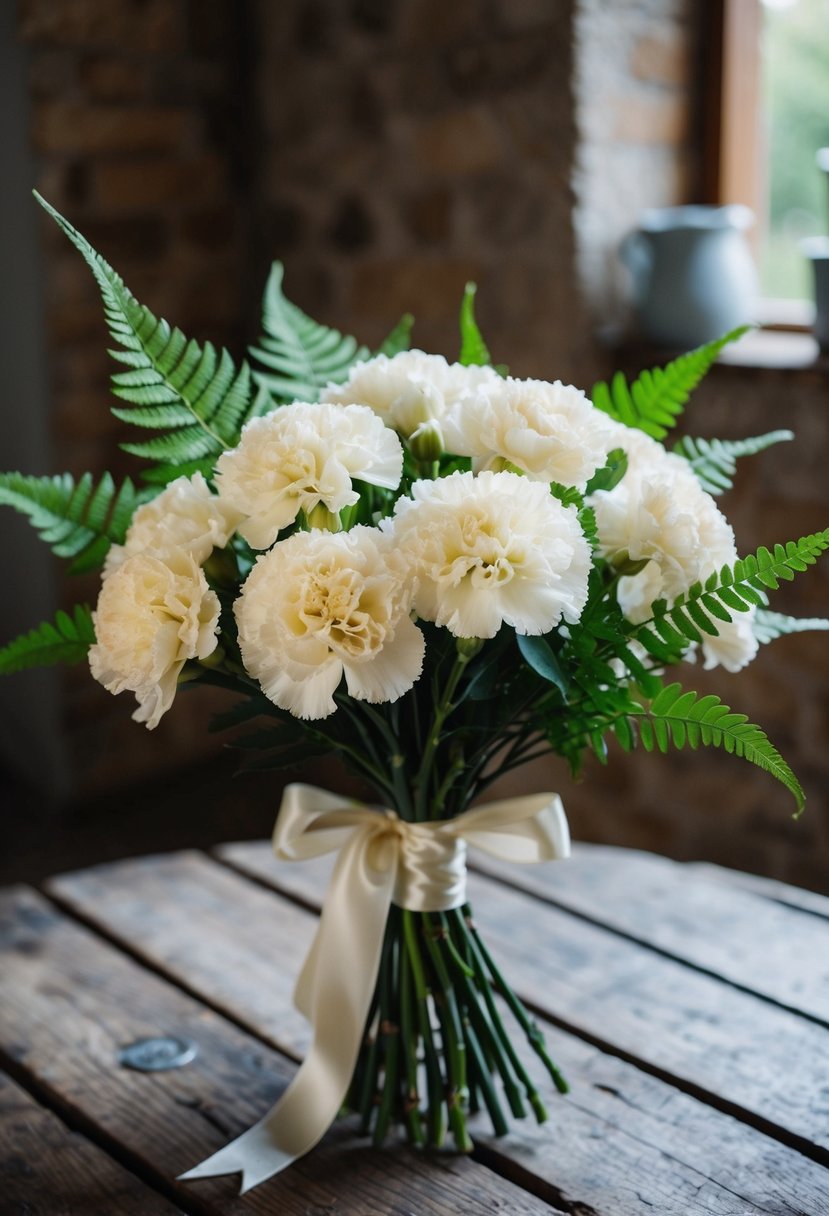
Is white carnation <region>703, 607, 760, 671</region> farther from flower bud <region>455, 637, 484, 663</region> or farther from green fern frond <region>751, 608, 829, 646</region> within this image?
flower bud <region>455, 637, 484, 663</region>

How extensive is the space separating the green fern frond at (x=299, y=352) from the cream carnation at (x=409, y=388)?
3.3 inches

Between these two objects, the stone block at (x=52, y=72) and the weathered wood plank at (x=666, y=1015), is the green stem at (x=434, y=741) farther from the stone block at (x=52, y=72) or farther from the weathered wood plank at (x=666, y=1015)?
the stone block at (x=52, y=72)

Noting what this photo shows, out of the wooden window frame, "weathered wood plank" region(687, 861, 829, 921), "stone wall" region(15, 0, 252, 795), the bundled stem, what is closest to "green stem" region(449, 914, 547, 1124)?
the bundled stem

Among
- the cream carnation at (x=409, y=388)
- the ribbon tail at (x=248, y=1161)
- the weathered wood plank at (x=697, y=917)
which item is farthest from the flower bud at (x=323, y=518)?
the weathered wood plank at (x=697, y=917)

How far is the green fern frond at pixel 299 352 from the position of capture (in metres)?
1.15

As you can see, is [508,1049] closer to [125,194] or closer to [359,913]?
[359,913]

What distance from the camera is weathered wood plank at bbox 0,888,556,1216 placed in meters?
1.07

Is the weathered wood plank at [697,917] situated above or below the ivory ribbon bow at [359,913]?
below

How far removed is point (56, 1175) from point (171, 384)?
2.13 ft

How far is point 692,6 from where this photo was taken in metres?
2.66

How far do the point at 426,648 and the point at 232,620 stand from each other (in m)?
0.15

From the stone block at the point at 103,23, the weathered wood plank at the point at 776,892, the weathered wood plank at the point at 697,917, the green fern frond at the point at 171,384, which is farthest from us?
the stone block at the point at 103,23

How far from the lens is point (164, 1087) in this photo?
1.23 metres

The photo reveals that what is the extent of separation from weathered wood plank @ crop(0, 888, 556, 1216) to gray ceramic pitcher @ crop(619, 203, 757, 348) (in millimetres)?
1622
